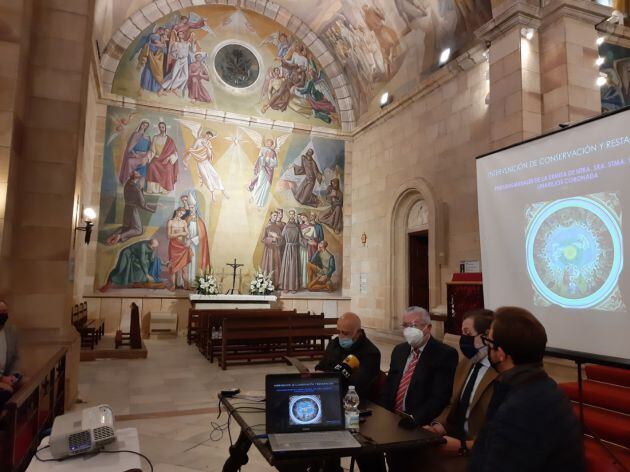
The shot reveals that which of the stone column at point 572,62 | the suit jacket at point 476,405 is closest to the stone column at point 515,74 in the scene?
the stone column at point 572,62

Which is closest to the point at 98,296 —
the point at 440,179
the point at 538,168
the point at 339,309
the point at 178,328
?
the point at 178,328

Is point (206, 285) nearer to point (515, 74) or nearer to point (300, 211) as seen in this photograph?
point (300, 211)

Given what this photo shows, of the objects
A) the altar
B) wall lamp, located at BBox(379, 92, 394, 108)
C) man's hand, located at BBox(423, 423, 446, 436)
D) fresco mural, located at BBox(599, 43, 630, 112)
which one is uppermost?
wall lamp, located at BBox(379, 92, 394, 108)

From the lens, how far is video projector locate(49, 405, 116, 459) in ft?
7.32

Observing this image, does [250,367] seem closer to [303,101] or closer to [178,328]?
[178,328]

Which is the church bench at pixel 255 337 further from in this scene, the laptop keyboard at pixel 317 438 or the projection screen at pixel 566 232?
the laptop keyboard at pixel 317 438

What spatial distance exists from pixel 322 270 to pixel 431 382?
11.3m

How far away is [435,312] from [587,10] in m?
6.05

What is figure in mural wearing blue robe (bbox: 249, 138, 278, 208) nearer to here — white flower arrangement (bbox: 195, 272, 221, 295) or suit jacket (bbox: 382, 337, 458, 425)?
white flower arrangement (bbox: 195, 272, 221, 295)

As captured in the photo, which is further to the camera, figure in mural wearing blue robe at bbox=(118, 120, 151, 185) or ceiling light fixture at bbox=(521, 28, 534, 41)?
figure in mural wearing blue robe at bbox=(118, 120, 151, 185)

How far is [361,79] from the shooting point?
14195mm

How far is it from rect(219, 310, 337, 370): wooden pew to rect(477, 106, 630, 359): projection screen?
4725 millimetres

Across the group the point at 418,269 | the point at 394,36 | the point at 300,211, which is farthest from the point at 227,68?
the point at 418,269

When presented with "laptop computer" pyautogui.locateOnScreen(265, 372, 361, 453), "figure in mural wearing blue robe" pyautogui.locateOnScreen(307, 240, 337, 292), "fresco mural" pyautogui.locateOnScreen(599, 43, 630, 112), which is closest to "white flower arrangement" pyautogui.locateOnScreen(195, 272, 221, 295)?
"figure in mural wearing blue robe" pyautogui.locateOnScreen(307, 240, 337, 292)
